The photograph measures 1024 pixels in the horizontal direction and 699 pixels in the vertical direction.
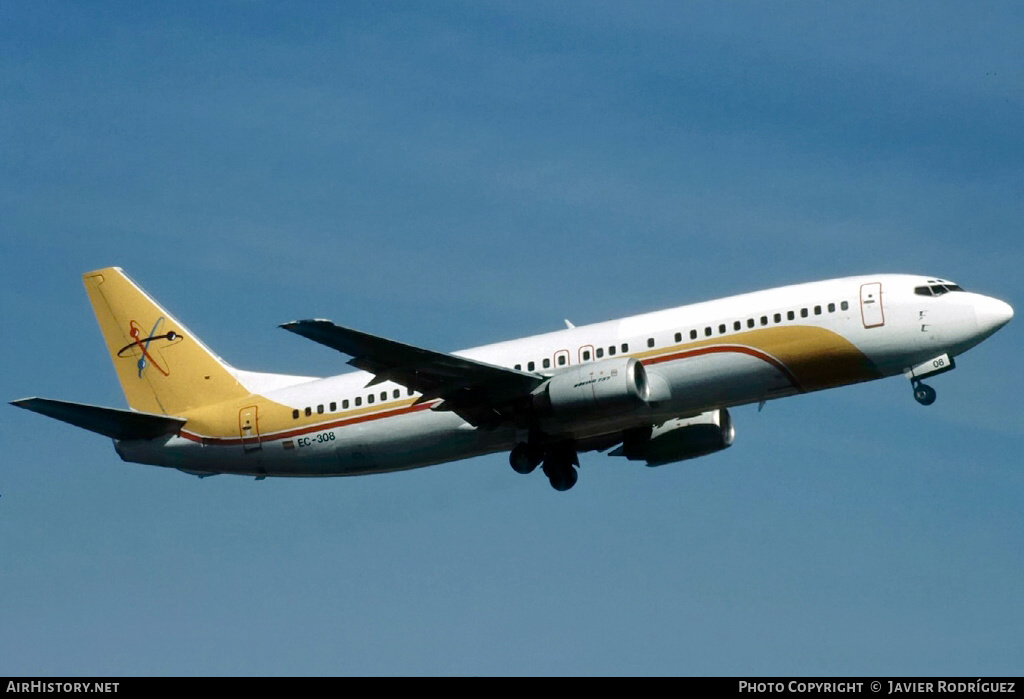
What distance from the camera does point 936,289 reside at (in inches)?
1874

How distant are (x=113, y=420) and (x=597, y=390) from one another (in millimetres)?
17226

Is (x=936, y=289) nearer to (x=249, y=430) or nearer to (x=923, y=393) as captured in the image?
(x=923, y=393)

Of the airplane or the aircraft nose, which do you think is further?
the airplane

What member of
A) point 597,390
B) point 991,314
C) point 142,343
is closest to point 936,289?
point 991,314

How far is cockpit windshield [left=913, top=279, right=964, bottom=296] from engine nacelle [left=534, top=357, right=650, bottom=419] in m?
8.45

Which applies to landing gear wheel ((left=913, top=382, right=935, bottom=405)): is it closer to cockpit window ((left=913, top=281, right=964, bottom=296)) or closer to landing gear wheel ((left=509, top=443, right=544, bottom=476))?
cockpit window ((left=913, top=281, right=964, bottom=296))

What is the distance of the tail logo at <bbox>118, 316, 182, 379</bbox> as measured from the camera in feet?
189

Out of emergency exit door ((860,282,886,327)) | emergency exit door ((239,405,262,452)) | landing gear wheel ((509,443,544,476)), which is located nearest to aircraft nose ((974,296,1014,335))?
emergency exit door ((860,282,886,327))

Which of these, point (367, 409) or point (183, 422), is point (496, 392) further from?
point (183, 422)

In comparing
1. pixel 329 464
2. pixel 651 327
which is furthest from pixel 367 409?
pixel 651 327

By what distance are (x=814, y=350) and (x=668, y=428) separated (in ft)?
24.5

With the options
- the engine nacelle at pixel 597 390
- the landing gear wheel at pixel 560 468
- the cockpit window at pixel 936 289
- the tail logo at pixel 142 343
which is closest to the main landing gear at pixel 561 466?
the landing gear wheel at pixel 560 468

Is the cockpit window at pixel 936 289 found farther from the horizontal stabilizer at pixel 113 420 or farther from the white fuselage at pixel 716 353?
the horizontal stabilizer at pixel 113 420

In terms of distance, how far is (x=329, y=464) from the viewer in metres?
52.9
